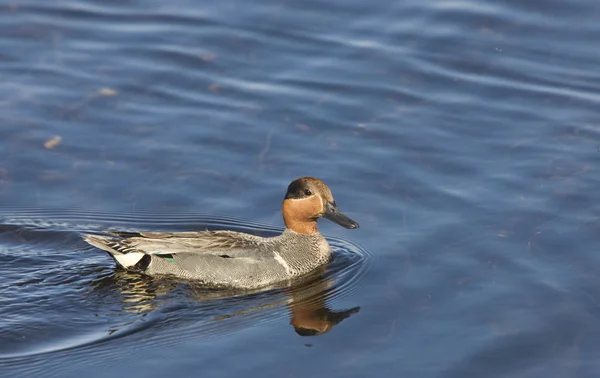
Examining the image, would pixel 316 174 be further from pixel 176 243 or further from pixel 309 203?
pixel 176 243

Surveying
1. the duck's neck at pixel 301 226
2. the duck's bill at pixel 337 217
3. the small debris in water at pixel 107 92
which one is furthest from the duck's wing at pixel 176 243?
the small debris in water at pixel 107 92

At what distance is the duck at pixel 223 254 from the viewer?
39.0ft

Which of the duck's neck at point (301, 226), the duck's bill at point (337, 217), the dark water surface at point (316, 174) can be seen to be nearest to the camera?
the dark water surface at point (316, 174)

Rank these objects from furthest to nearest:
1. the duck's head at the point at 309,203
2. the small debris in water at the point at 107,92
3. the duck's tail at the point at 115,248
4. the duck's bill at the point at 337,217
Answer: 1. the small debris in water at the point at 107,92
2. the duck's head at the point at 309,203
3. the duck's bill at the point at 337,217
4. the duck's tail at the point at 115,248

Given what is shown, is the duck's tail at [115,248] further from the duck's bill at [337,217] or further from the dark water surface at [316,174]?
the duck's bill at [337,217]

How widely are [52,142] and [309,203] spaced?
3852mm

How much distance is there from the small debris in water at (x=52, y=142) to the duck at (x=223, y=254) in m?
2.53

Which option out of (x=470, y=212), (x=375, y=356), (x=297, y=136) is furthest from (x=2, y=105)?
(x=375, y=356)

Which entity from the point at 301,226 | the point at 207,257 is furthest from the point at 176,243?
the point at 301,226

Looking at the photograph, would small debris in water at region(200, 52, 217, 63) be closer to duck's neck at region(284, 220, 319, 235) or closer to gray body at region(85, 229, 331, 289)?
duck's neck at region(284, 220, 319, 235)

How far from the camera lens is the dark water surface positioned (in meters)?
10.3

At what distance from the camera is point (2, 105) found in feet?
→ 50.7

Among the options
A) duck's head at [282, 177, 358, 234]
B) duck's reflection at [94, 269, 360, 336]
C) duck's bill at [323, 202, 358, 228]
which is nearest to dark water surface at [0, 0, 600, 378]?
duck's reflection at [94, 269, 360, 336]

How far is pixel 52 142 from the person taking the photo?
14.5 m
